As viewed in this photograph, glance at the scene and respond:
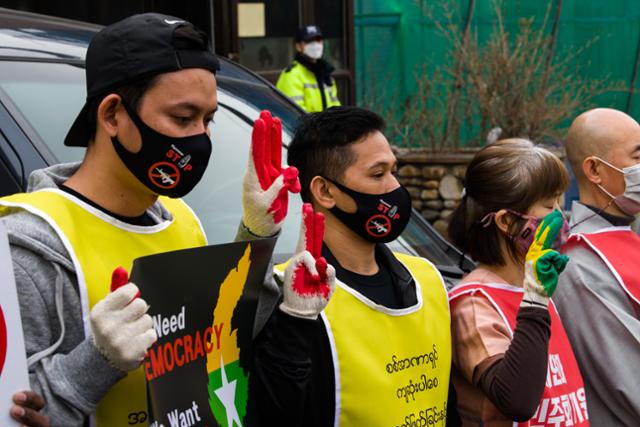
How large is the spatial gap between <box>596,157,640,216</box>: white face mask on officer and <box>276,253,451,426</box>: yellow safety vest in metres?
1.17

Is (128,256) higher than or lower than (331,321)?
higher

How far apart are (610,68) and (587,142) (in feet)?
39.5

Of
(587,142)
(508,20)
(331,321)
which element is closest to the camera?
(331,321)

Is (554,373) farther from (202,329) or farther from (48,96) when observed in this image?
(48,96)

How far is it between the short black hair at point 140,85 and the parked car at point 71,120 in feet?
2.91

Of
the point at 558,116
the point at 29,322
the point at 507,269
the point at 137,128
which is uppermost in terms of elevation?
the point at 137,128

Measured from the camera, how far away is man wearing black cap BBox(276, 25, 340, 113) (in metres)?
9.94

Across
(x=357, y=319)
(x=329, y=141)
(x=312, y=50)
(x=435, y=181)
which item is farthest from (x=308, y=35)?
(x=357, y=319)

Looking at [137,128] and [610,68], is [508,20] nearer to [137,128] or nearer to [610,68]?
[610,68]

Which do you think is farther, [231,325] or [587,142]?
[587,142]

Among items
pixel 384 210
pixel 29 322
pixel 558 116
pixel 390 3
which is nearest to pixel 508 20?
pixel 390 3

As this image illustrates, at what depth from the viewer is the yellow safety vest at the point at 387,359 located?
2.96 metres

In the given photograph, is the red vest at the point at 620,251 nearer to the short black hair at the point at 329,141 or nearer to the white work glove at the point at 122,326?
the short black hair at the point at 329,141

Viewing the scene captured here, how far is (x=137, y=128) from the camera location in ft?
8.18
